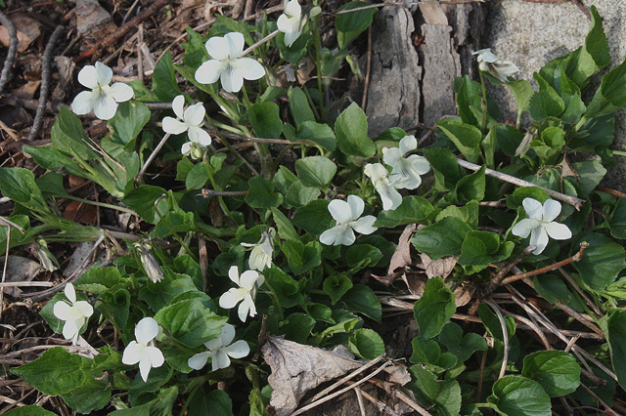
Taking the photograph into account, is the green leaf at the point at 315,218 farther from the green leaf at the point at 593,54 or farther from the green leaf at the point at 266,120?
the green leaf at the point at 593,54

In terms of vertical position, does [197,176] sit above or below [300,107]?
below

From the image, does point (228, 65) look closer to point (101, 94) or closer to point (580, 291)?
point (101, 94)

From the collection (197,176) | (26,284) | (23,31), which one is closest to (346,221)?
(197,176)

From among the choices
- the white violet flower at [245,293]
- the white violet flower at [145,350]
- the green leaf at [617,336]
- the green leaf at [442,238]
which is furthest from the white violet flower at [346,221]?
the green leaf at [617,336]

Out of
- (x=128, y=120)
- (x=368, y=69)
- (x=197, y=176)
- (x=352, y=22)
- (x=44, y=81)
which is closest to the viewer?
(x=197, y=176)

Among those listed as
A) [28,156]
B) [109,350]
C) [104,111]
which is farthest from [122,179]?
[109,350]

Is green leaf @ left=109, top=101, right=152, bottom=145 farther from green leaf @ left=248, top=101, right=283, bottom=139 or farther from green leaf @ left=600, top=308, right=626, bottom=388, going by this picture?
green leaf @ left=600, top=308, right=626, bottom=388

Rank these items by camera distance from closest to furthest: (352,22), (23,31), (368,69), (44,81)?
(352,22) < (368,69) < (44,81) < (23,31)

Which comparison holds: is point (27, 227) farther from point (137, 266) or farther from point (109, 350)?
point (109, 350)
